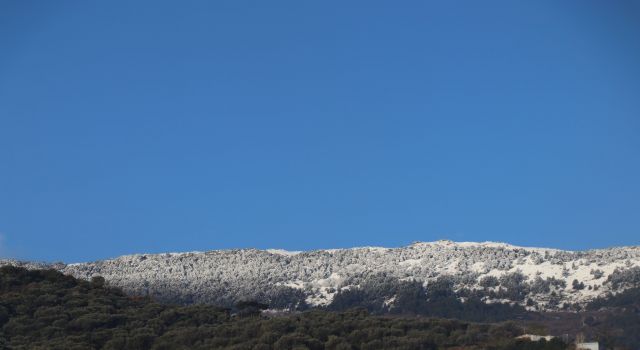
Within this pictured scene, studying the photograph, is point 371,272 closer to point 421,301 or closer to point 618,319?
point 421,301

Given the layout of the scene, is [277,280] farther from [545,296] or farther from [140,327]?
[140,327]

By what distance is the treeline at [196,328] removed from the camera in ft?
171

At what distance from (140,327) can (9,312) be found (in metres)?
6.89

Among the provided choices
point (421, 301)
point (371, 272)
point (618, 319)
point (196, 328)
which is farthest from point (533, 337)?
point (371, 272)

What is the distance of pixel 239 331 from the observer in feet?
181

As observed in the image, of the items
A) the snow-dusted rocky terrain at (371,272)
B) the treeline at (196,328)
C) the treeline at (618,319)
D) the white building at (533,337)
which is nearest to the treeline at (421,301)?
the snow-dusted rocky terrain at (371,272)

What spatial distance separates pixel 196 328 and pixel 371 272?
3846 centimetres

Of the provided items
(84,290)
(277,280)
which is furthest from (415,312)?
(84,290)

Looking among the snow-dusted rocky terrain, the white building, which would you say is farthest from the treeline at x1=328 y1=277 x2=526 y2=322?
the white building

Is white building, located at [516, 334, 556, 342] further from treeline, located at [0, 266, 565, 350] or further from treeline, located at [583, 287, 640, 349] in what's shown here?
treeline, located at [583, 287, 640, 349]

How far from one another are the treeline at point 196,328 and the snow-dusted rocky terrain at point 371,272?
2519 cm

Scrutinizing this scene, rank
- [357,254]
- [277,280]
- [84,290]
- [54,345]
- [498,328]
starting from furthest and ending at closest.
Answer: [357,254], [277,280], [84,290], [498,328], [54,345]

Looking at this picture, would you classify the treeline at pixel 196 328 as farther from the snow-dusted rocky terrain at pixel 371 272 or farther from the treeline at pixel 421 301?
the snow-dusted rocky terrain at pixel 371 272

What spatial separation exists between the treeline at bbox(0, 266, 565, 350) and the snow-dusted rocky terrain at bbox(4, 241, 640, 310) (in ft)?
82.6
